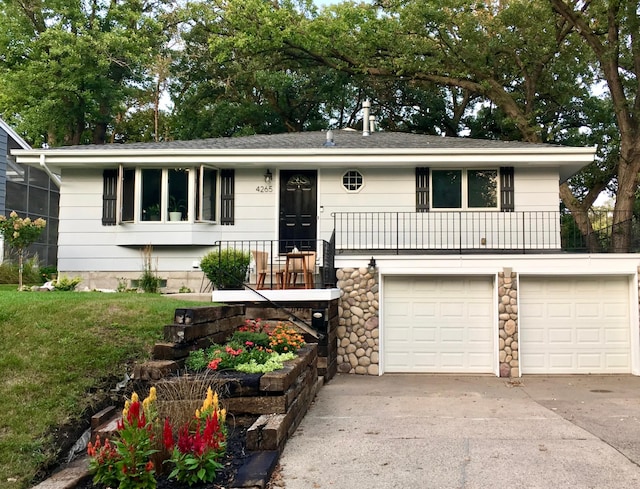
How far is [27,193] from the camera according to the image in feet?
55.6

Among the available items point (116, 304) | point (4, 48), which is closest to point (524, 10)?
point (116, 304)

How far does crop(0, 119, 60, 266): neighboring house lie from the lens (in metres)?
15.5

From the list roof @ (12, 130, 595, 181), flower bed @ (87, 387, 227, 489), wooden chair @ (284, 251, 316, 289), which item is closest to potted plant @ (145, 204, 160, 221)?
roof @ (12, 130, 595, 181)

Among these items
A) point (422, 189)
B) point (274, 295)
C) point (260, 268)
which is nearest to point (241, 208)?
point (260, 268)

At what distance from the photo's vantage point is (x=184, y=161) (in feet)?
36.4

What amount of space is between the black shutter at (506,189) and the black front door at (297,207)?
406cm

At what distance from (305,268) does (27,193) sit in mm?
12477

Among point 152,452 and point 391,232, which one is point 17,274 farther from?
point 152,452

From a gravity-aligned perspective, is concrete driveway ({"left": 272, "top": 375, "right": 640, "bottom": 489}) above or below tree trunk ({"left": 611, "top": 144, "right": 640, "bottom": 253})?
below

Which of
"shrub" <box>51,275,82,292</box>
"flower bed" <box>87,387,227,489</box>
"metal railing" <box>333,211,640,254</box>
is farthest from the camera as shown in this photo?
"metal railing" <box>333,211,640,254</box>

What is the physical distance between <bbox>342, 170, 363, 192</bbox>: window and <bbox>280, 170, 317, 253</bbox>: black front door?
67cm

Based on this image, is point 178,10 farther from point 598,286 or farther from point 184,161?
point 598,286

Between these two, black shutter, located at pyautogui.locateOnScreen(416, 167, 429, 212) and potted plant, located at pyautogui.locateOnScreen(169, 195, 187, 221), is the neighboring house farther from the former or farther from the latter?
black shutter, located at pyautogui.locateOnScreen(416, 167, 429, 212)

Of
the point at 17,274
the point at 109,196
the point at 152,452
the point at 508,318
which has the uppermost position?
the point at 109,196
